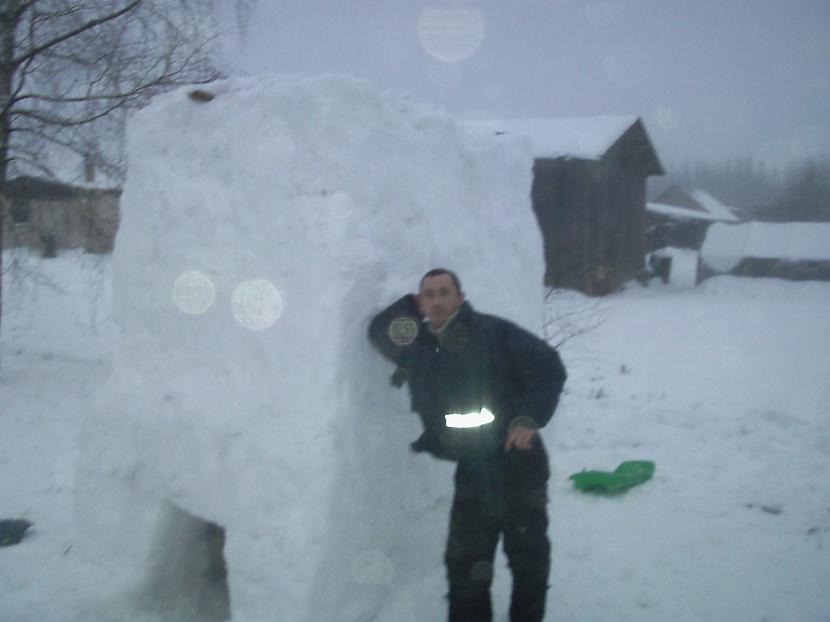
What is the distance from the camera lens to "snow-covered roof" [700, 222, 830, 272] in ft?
74.9

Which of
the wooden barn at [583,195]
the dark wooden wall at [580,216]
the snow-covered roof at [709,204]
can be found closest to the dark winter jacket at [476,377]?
the wooden barn at [583,195]

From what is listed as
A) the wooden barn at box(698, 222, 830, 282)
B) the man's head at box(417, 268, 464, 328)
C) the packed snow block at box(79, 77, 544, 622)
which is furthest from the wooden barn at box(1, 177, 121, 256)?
the wooden barn at box(698, 222, 830, 282)

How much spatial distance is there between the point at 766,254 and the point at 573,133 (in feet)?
27.9

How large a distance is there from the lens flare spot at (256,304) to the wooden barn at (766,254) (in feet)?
73.0

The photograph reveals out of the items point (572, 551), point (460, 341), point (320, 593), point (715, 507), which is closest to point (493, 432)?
point (460, 341)

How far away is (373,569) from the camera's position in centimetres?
322

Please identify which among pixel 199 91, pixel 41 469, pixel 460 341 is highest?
pixel 199 91

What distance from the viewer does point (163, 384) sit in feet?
11.6

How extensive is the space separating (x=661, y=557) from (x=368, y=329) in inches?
95.2

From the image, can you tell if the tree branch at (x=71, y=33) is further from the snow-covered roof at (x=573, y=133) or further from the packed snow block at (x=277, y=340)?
the snow-covered roof at (x=573, y=133)

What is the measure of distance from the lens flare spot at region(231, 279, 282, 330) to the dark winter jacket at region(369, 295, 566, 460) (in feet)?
2.34

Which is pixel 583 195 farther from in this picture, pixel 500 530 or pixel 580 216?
pixel 500 530

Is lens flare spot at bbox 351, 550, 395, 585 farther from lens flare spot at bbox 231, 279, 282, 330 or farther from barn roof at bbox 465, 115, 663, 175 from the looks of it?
barn roof at bbox 465, 115, 663, 175

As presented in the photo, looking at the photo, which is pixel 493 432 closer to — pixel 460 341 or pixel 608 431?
pixel 460 341
